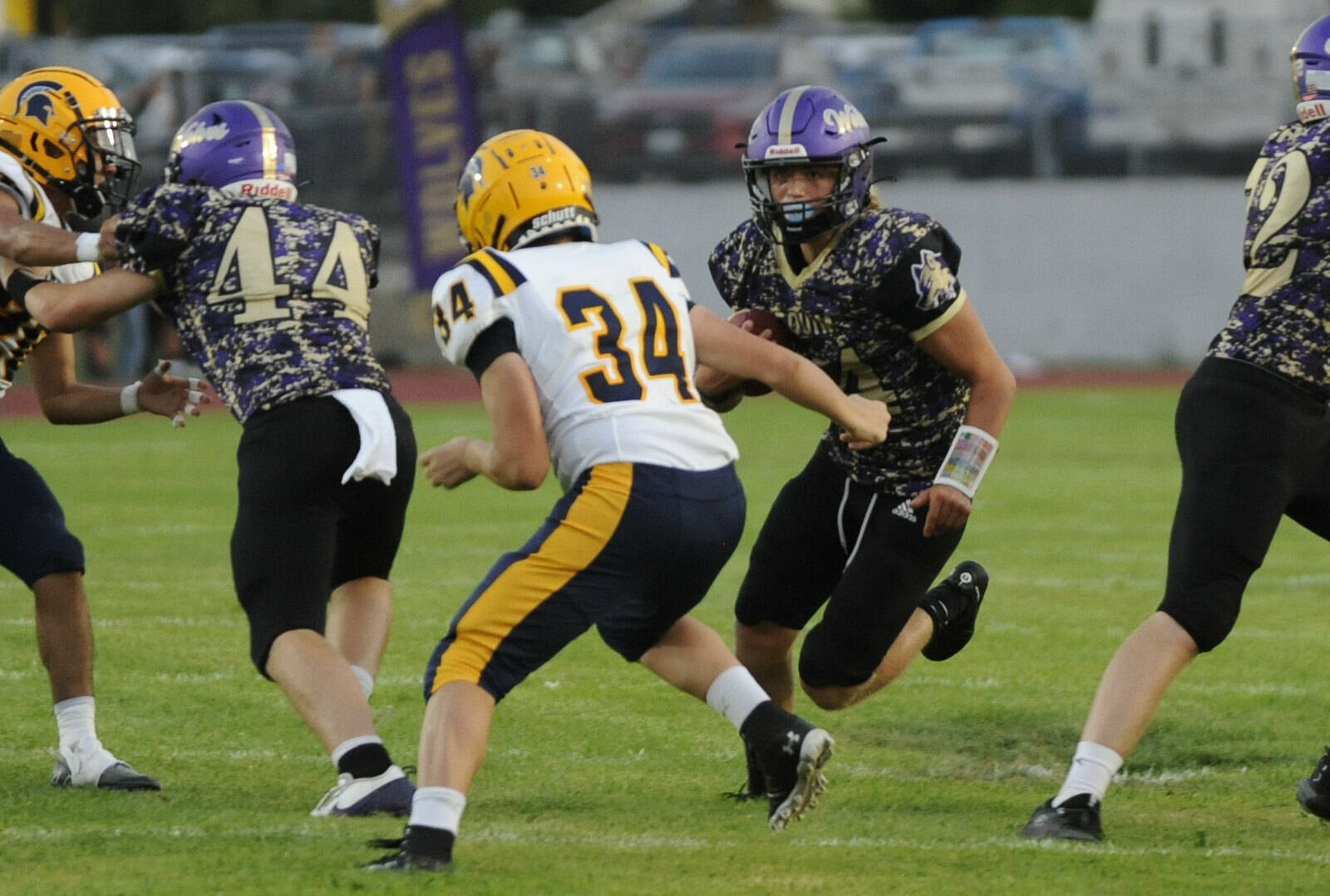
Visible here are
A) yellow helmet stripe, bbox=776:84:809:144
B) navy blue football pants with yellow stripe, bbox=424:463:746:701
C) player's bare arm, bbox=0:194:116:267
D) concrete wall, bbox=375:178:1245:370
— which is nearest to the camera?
navy blue football pants with yellow stripe, bbox=424:463:746:701

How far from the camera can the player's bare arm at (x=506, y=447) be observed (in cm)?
416

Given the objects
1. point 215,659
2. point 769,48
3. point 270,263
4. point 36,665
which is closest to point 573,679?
point 215,659

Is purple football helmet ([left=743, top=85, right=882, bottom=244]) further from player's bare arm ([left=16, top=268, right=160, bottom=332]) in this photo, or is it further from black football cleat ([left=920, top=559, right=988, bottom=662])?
player's bare arm ([left=16, top=268, right=160, bottom=332])

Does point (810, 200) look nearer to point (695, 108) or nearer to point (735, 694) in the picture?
point (735, 694)

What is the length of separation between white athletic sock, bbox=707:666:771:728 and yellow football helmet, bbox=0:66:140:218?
2.16 metres

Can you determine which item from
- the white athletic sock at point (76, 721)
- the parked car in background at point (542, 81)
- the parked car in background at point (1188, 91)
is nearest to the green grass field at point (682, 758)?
the white athletic sock at point (76, 721)

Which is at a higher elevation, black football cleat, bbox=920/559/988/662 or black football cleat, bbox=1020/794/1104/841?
black football cleat, bbox=1020/794/1104/841

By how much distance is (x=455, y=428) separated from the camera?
15.0m

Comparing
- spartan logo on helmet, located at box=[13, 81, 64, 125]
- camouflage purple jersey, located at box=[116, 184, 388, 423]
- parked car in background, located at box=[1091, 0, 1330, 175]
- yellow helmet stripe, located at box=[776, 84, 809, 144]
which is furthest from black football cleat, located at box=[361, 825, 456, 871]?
parked car in background, located at box=[1091, 0, 1330, 175]

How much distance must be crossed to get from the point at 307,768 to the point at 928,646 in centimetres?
189

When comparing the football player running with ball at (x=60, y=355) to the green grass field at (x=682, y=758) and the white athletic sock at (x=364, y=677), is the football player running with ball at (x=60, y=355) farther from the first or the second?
the white athletic sock at (x=364, y=677)

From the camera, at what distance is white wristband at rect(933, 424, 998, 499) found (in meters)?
5.05

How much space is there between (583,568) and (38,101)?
2.27 m

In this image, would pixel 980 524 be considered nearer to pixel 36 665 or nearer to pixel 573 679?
pixel 573 679
